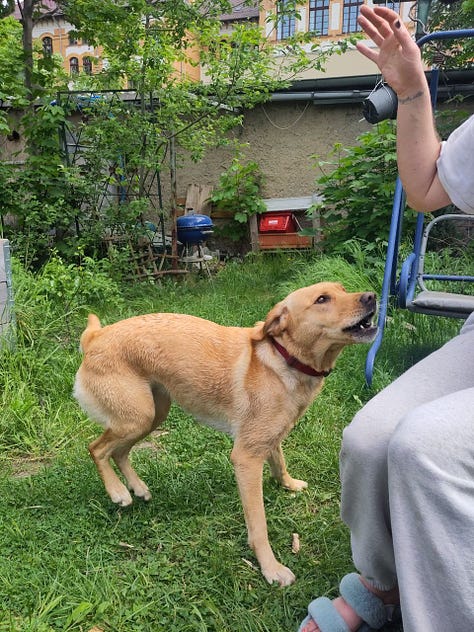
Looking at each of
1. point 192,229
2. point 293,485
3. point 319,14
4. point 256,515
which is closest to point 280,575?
point 256,515

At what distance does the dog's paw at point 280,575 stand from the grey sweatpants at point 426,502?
2.33 ft

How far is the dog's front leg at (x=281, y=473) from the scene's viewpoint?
98.9 inches

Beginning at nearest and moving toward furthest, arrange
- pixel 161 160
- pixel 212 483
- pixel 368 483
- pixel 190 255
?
pixel 368 483
pixel 212 483
pixel 161 160
pixel 190 255

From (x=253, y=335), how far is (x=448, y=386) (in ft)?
3.40

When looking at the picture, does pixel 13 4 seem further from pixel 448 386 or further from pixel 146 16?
pixel 448 386

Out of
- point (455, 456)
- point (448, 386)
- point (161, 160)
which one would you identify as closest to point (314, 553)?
point (448, 386)

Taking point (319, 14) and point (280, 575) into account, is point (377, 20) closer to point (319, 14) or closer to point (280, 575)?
point (280, 575)

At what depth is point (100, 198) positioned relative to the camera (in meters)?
7.02

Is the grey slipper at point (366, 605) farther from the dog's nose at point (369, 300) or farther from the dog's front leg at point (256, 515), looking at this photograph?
the dog's nose at point (369, 300)

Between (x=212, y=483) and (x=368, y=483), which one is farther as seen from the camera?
(x=212, y=483)

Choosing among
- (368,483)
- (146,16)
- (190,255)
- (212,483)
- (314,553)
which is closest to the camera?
(368,483)

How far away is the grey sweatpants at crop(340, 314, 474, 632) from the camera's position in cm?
112

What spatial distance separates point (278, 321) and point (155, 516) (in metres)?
1.06

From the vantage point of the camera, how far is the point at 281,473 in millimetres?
2549
